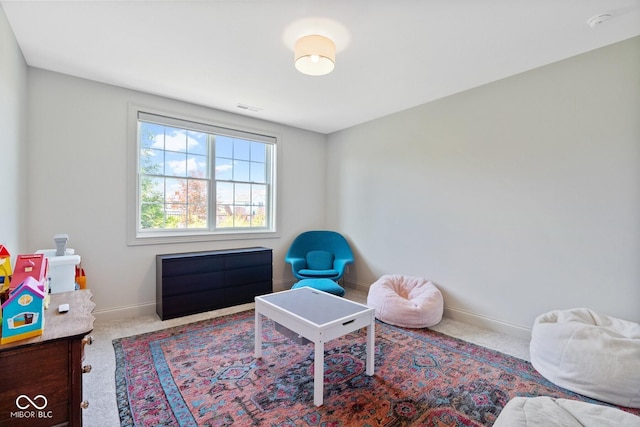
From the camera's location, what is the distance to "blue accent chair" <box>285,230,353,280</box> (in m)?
4.17

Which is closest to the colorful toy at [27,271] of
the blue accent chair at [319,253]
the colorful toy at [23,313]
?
the colorful toy at [23,313]

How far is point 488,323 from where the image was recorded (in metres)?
3.06

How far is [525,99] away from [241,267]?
12.0 ft

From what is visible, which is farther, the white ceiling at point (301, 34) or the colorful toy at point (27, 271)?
the white ceiling at point (301, 34)

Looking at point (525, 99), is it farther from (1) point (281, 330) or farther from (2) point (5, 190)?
(2) point (5, 190)

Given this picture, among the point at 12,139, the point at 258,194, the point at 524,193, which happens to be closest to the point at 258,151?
the point at 258,194

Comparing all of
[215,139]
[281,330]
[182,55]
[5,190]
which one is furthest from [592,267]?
[5,190]

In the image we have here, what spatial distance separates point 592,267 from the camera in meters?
2.47

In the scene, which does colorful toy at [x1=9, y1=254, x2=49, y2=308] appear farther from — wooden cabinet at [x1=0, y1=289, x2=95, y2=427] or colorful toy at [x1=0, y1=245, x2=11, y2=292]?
wooden cabinet at [x1=0, y1=289, x2=95, y2=427]

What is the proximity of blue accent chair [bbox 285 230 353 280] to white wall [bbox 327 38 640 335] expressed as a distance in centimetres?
61

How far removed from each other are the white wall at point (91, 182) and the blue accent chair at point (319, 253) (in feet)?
4.77

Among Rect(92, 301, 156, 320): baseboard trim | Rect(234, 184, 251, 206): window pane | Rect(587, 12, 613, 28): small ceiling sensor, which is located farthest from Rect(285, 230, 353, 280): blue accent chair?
Rect(587, 12, 613, 28): small ceiling sensor

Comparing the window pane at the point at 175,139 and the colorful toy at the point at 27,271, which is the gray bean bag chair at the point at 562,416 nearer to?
the colorful toy at the point at 27,271

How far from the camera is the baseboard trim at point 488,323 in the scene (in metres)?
2.82
